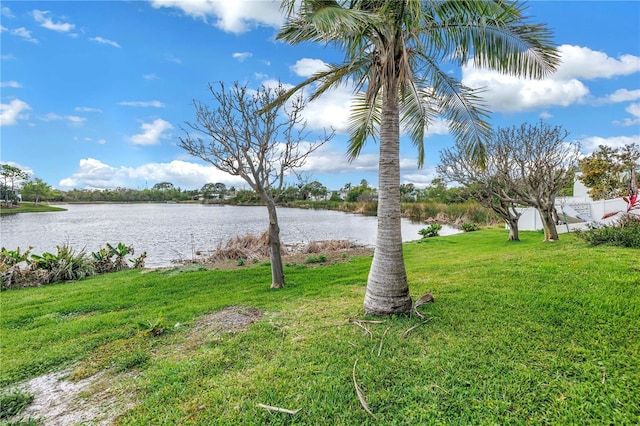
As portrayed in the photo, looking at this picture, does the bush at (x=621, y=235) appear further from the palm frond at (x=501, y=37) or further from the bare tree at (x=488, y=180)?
the palm frond at (x=501, y=37)

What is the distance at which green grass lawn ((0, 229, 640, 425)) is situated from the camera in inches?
97.6

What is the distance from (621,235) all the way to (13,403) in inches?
458

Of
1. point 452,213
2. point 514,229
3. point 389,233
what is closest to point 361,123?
point 389,233

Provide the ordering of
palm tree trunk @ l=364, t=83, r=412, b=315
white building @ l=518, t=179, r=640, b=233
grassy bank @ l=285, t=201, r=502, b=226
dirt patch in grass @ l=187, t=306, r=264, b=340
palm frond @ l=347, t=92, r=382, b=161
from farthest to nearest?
grassy bank @ l=285, t=201, r=502, b=226
white building @ l=518, t=179, r=640, b=233
palm frond @ l=347, t=92, r=382, b=161
dirt patch in grass @ l=187, t=306, r=264, b=340
palm tree trunk @ l=364, t=83, r=412, b=315

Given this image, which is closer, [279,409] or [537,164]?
[279,409]

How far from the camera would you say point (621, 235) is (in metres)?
7.44

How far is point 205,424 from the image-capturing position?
2475 mm

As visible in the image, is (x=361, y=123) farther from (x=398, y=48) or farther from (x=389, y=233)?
(x=389, y=233)

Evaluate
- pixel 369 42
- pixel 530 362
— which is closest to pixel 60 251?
pixel 369 42

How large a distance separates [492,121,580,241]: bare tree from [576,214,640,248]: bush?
235cm

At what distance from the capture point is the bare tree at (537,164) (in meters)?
10.9

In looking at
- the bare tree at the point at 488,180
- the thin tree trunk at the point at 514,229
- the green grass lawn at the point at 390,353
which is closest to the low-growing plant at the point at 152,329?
the green grass lawn at the point at 390,353

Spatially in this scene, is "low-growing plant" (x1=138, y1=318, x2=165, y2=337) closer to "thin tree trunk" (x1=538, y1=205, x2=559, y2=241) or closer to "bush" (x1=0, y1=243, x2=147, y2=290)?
"bush" (x1=0, y1=243, x2=147, y2=290)

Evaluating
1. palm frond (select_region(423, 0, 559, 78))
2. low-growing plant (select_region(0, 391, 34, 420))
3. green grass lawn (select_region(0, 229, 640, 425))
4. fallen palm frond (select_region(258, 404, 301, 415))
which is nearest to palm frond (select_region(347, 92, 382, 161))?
palm frond (select_region(423, 0, 559, 78))
